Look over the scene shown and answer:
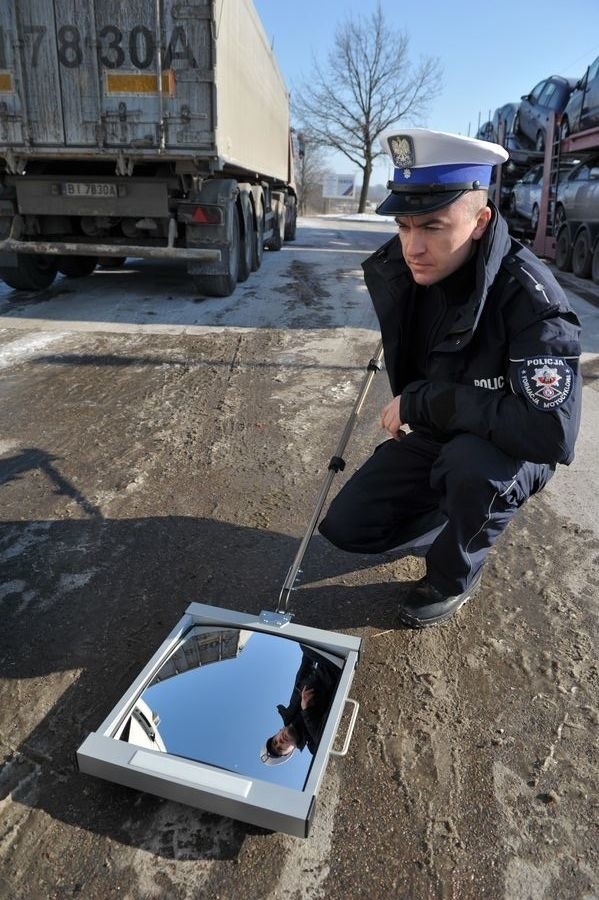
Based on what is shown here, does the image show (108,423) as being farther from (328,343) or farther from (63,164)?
(63,164)

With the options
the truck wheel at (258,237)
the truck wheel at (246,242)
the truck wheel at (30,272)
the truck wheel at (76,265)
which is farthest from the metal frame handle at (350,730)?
the truck wheel at (258,237)

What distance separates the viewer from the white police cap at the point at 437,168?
2146 mm

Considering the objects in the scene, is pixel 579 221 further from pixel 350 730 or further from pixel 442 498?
pixel 350 730

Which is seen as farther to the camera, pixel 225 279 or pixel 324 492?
pixel 225 279

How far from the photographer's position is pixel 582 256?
38.3 feet

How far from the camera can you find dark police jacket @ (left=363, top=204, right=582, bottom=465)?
7.04ft

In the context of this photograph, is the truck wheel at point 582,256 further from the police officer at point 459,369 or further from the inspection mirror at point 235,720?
the inspection mirror at point 235,720

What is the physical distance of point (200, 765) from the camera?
1.74 meters

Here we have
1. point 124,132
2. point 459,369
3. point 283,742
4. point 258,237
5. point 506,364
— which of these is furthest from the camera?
point 258,237

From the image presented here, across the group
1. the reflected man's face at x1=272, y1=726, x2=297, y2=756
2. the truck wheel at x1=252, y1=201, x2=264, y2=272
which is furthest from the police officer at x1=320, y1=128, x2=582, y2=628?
the truck wheel at x1=252, y1=201, x2=264, y2=272

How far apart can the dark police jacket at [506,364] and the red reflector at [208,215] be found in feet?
17.4

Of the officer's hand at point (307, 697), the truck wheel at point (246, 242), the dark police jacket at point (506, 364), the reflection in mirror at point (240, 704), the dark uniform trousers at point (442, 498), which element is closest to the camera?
the reflection in mirror at point (240, 704)

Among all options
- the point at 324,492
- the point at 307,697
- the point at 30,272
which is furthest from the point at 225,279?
the point at 307,697

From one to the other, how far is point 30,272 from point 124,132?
95.5 inches
